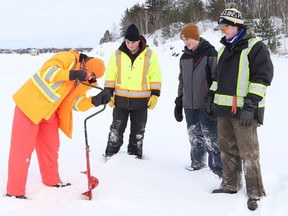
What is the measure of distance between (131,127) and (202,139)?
91 centimetres

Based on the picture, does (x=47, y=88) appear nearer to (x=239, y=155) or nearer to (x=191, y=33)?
(x=191, y=33)

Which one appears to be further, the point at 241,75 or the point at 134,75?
the point at 134,75

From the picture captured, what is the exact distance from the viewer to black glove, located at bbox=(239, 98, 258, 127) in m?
2.86

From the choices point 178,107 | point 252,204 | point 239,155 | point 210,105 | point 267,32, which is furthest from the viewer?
point 267,32

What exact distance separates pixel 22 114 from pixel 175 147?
2.56 meters

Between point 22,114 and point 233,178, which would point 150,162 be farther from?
point 22,114

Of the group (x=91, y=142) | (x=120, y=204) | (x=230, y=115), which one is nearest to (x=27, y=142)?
(x=120, y=204)

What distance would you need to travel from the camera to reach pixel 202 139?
4.01 m

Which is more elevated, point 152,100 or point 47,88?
point 47,88

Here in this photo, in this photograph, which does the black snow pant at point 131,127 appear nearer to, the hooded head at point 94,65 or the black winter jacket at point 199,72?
the black winter jacket at point 199,72

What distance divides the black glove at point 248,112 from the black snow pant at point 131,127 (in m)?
1.64

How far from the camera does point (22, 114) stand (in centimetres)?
317

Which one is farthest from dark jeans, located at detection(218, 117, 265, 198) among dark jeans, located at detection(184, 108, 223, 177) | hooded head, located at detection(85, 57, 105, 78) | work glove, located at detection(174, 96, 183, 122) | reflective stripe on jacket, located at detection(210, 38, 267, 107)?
hooded head, located at detection(85, 57, 105, 78)

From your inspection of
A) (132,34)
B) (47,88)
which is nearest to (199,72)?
(132,34)
